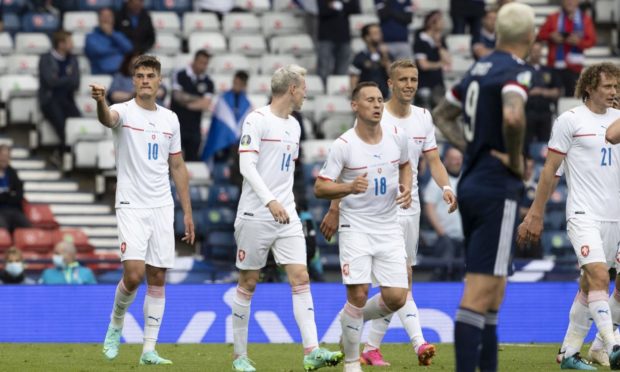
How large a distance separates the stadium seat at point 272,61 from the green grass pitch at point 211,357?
30.1 ft

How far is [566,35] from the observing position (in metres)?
24.4

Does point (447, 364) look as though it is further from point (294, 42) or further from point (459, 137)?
point (294, 42)

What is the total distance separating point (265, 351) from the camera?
51.1ft

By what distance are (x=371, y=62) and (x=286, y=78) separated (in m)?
10.4

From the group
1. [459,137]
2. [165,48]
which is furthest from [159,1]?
[459,137]

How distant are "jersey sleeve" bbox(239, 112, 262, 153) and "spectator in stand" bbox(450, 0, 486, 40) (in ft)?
46.5

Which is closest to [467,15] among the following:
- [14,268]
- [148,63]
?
[14,268]

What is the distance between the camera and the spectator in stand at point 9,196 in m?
20.5

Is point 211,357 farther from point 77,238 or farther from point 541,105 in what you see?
point 541,105

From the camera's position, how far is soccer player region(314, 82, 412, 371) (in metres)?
12.1

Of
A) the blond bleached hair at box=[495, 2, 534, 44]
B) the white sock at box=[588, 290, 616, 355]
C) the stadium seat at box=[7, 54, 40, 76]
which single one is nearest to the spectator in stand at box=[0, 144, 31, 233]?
the stadium seat at box=[7, 54, 40, 76]

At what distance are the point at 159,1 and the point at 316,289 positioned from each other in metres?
10.3

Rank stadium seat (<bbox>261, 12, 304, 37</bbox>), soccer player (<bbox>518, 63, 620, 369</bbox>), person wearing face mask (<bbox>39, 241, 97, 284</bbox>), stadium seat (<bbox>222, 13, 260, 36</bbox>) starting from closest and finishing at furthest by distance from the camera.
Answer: soccer player (<bbox>518, 63, 620, 369</bbox>) → person wearing face mask (<bbox>39, 241, 97, 284</bbox>) → stadium seat (<bbox>222, 13, 260, 36</bbox>) → stadium seat (<bbox>261, 12, 304, 37</bbox>)

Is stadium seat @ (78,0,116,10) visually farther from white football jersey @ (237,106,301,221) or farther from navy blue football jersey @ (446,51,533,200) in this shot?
navy blue football jersey @ (446,51,533,200)
